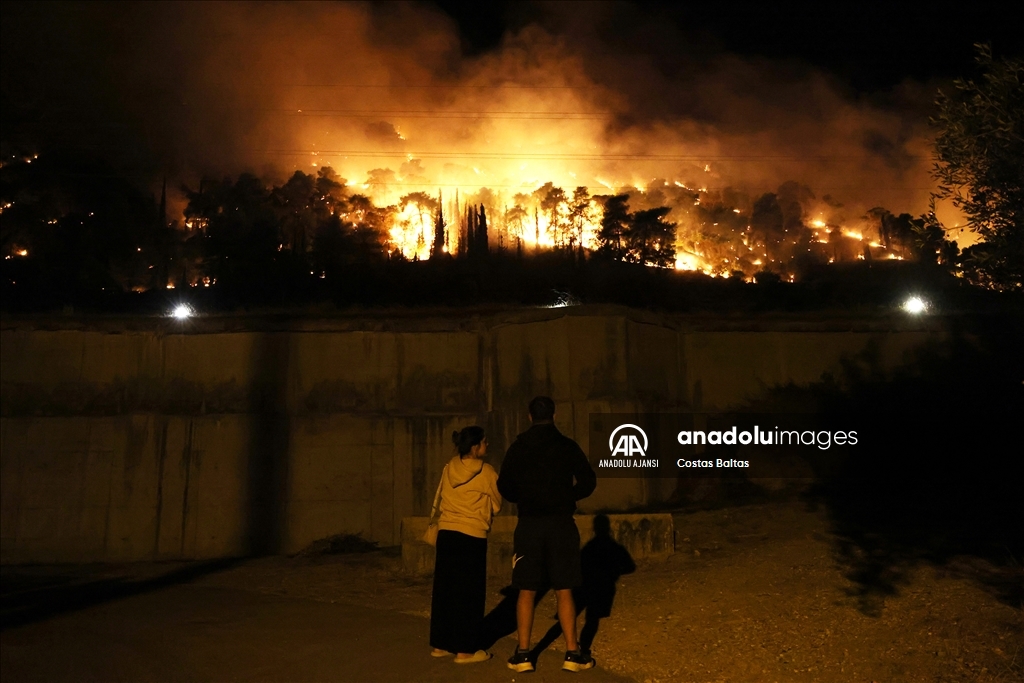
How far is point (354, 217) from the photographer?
62.9 meters

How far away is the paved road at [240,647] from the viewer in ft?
17.1

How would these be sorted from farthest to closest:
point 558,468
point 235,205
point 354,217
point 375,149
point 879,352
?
point 375,149 → point 354,217 → point 235,205 → point 879,352 → point 558,468

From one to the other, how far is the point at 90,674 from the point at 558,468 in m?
3.68

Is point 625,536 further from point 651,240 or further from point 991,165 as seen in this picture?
point 651,240

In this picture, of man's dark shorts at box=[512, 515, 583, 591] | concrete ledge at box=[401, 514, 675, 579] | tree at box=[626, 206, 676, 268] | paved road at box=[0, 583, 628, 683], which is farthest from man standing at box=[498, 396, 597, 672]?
tree at box=[626, 206, 676, 268]

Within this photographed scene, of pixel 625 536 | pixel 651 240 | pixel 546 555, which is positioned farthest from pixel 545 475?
pixel 651 240

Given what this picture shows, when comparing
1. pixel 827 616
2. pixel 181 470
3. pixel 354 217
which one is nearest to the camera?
pixel 827 616

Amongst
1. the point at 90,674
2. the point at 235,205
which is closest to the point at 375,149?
the point at 235,205

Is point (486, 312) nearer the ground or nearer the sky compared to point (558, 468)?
nearer the sky

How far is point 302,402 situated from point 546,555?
10.6 m

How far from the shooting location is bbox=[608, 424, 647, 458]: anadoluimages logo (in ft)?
45.3

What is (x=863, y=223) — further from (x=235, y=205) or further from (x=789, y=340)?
(x=789, y=340)

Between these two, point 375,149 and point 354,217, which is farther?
point 375,149

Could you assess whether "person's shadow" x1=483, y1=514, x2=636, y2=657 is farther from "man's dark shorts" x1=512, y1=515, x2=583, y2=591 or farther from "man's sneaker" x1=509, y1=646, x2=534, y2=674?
"man's dark shorts" x1=512, y1=515, x2=583, y2=591
